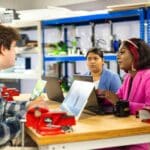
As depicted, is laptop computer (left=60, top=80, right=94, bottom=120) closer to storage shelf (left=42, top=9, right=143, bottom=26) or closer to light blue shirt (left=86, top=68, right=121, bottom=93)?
light blue shirt (left=86, top=68, right=121, bottom=93)

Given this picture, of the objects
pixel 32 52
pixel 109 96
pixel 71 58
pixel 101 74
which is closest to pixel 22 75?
pixel 32 52

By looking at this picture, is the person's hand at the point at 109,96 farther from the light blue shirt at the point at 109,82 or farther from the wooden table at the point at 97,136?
the light blue shirt at the point at 109,82

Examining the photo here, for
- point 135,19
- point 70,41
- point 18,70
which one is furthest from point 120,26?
point 18,70

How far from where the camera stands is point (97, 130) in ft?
6.59

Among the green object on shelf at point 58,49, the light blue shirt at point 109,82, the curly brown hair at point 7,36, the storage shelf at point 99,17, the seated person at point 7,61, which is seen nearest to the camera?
the seated person at point 7,61

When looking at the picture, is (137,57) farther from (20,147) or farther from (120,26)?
(120,26)

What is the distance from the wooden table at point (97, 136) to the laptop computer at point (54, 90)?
1079mm

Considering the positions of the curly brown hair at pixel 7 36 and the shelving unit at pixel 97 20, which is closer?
the curly brown hair at pixel 7 36

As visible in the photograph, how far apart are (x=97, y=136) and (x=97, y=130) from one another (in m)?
0.04

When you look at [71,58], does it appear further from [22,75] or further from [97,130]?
[97,130]

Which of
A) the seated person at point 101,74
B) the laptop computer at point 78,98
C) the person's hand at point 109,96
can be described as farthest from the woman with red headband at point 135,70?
the seated person at point 101,74

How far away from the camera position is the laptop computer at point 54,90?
10.8 feet

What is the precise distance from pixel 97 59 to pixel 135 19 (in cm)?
112

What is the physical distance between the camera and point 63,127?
2012 millimetres
